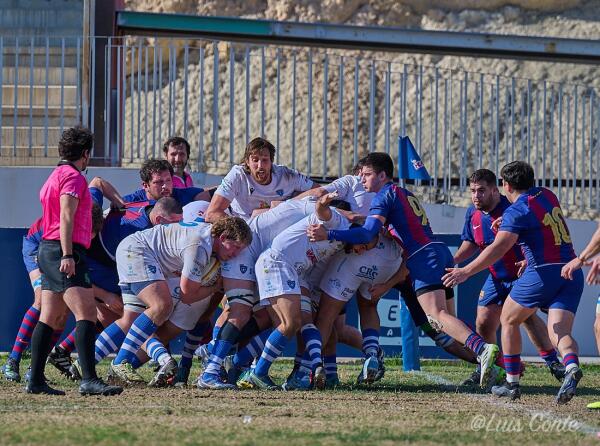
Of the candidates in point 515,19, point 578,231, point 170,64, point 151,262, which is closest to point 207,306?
point 151,262

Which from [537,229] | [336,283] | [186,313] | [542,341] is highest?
[537,229]

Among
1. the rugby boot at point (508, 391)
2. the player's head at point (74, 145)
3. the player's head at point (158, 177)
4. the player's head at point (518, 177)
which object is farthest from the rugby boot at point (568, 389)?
the player's head at point (158, 177)

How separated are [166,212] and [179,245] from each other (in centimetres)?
66

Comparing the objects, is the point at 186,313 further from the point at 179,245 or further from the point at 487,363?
the point at 487,363

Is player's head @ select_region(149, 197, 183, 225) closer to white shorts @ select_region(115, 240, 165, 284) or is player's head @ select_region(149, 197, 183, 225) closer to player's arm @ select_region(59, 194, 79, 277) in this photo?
white shorts @ select_region(115, 240, 165, 284)

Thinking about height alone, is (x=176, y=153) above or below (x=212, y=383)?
above

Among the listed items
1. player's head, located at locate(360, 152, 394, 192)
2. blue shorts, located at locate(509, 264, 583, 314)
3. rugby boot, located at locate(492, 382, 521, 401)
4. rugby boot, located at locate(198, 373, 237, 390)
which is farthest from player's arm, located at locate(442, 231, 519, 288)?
rugby boot, located at locate(198, 373, 237, 390)

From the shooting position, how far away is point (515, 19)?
26.8m

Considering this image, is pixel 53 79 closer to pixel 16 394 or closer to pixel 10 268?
pixel 10 268

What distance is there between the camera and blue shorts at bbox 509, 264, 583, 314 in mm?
8305

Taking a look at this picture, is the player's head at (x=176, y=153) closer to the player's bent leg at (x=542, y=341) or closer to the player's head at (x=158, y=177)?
the player's head at (x=158, y=177)

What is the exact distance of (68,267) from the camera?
776cm

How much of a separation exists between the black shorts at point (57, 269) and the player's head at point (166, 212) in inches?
57.4

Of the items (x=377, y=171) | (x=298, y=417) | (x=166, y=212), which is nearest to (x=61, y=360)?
(x=166, y=212)
